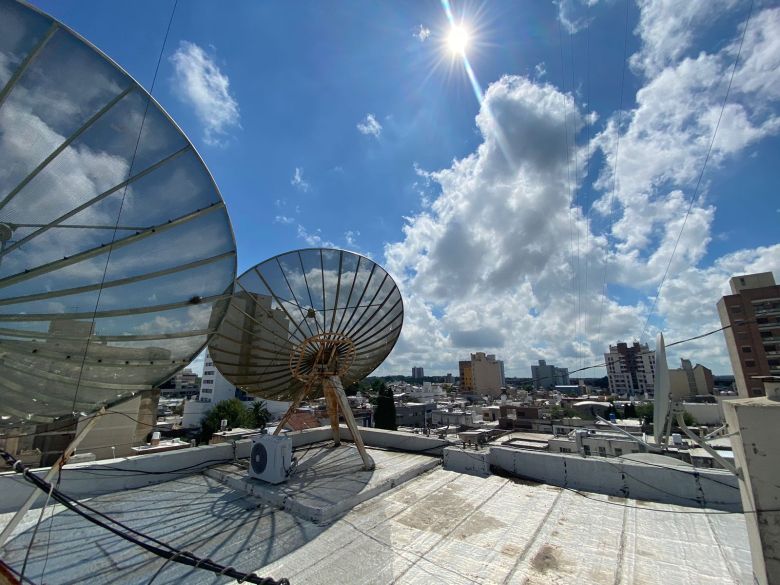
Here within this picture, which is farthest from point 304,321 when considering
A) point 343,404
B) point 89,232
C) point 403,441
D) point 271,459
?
point 89,232

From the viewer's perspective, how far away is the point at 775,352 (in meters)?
50.0

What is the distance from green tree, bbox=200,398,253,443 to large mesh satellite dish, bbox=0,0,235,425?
48826 millimetres

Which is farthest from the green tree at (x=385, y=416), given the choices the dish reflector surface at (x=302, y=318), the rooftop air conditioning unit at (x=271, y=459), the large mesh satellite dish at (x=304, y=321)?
the rooftop air conditioning unit at (x=271, y=459)

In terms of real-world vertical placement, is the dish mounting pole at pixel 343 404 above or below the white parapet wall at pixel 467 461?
above

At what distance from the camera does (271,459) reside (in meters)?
9.30

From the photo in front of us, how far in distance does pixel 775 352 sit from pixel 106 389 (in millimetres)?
75853

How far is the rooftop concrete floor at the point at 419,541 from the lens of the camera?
5285mm

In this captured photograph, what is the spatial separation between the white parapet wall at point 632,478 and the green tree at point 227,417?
158 feet

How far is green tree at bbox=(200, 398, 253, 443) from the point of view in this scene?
4758 cm

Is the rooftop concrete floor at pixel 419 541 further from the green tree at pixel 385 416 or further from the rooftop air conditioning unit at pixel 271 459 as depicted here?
the green tree at pixel 385 416

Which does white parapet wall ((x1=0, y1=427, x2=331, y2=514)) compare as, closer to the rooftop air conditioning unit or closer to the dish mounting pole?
the rooftop air conditioning unit

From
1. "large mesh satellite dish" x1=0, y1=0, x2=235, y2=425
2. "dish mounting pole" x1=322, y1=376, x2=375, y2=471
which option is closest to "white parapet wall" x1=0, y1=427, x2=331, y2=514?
"dish mounting pole" x1=322, y1=376, x2=375, y2=471

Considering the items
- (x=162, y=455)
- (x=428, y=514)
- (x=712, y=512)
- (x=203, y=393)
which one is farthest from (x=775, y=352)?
(x=203, y=393)

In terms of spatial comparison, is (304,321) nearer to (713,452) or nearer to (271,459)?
(271,459)
